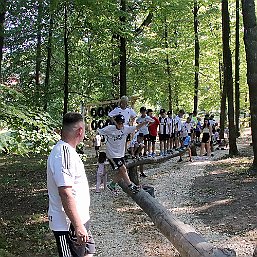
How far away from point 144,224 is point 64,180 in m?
5.29

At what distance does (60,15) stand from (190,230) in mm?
9861

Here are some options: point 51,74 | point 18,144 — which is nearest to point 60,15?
point 51,74

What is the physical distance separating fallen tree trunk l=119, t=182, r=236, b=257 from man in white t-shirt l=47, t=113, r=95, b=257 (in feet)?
5.88

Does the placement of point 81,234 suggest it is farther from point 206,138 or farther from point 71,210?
point 206,138

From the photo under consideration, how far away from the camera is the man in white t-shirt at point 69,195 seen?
369 cm

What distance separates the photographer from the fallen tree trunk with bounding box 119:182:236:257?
5152 mm

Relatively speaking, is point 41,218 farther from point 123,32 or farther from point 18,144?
point 123,32

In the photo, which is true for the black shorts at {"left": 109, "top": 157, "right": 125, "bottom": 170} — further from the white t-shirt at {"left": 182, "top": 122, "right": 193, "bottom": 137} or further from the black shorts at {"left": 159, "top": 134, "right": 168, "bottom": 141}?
the white t-shirt at {"left": 182, "top": 122, "right": 193, "bottom": 137}

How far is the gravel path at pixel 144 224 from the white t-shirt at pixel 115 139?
132 centimetres

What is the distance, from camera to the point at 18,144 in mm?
5887

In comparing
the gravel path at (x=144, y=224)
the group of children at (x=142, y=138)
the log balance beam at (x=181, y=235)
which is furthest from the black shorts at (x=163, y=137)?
the log balance beam at (x=181, y=235)

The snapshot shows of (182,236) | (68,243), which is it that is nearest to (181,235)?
(182,236)

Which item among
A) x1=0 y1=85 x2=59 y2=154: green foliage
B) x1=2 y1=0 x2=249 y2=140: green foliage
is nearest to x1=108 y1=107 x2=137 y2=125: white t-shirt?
x1=2 y1=0 x2=249 y2=140: green foliage

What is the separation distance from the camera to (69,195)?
368 centimetres
